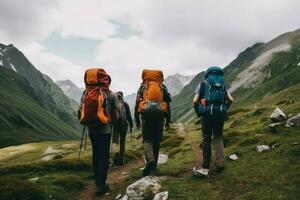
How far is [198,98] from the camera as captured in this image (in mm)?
16078

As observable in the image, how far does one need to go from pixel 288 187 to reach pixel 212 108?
433 cm

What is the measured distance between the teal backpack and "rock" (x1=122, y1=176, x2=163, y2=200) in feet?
10.7

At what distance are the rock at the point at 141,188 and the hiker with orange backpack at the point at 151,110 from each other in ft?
3.62

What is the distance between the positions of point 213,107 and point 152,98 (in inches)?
93.6

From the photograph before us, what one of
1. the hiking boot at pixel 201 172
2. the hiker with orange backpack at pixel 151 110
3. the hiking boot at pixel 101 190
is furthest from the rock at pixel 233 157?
the hiking boot at pixel 101 190

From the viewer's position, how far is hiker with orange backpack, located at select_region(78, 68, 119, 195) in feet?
48.1

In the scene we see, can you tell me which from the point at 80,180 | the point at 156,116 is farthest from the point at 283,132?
the point at 80,180

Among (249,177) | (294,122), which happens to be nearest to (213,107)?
(249,177)

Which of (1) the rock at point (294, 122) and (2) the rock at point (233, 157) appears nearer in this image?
(2) the rock at point (233, 157)

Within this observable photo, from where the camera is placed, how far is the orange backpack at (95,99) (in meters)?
14.6

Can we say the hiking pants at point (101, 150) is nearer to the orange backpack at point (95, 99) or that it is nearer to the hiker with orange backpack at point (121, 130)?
the orange backpack at point (95, 99)

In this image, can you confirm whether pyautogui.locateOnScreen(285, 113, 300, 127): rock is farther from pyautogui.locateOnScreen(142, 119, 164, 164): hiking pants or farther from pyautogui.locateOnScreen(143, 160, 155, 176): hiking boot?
pyautogui.locateOnScreen(143, 160, 155, 176): hiking boot

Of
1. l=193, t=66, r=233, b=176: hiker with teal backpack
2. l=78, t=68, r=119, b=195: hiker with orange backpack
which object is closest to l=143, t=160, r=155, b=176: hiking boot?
l=78, t=68, r=119, b=195: hiker with orange backpack

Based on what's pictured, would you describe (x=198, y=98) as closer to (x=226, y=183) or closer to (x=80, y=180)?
(x=226, y=183)
